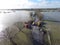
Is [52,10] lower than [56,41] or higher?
higher

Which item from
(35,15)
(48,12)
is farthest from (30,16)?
(48,12)

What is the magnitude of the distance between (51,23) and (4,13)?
48cm

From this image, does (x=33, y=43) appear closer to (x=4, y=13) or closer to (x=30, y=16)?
(x=30, y=16)

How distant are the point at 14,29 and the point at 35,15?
251 mm

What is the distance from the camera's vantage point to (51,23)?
49.3 inches

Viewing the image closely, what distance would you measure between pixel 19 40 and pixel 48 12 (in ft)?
1.30

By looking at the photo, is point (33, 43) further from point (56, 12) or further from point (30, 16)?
point (56, 12)

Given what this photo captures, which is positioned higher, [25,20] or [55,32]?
[25,20]

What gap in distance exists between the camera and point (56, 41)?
4.10 ft

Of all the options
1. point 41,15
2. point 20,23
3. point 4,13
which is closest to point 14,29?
point 20,23

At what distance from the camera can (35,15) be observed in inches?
49.7

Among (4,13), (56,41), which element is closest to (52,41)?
(56,41)

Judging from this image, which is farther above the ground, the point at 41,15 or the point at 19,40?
the point at 41,15

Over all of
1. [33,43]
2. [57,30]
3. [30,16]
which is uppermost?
[30,16]
